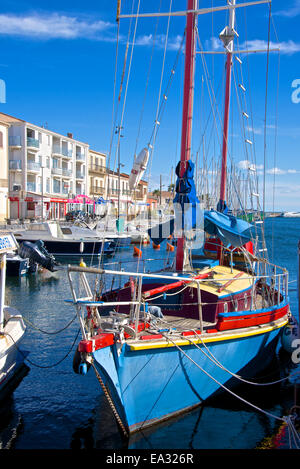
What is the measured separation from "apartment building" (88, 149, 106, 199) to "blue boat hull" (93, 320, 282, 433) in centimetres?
6205

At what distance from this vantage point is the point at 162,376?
8859 millimetres

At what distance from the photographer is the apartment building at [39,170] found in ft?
178

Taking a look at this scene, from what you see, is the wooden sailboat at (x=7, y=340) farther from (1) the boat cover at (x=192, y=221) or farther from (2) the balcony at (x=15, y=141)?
(2) the balcony at (x=15, y=141)

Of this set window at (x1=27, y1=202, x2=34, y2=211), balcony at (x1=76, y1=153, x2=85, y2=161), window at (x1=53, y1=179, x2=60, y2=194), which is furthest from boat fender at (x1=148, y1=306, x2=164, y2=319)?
balcony at (x1=76, y1=153, x2=85, y2=161)

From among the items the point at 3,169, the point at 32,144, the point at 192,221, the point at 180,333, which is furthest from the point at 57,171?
the point at 180,333

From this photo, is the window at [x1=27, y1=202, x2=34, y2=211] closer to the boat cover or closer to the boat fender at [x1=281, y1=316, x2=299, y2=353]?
the boat cover

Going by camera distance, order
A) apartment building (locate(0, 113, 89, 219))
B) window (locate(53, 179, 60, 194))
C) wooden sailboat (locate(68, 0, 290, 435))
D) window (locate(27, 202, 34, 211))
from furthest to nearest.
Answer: window (locate(53, 179, 60, 194))
window (locate(27, 202, 34, 211))
apartment building (locate(0, 113, 89, 219))
wooden sailboat (locate(68, 0, 290, 435))

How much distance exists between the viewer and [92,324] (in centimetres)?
841

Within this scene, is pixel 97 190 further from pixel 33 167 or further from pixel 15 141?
pixel 15 141

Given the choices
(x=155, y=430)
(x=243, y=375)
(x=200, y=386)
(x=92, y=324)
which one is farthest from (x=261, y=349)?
(x=92, y=324)

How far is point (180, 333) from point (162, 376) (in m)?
0.96

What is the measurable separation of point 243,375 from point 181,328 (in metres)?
2.75

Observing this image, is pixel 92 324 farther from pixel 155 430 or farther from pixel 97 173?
pixel 97 173

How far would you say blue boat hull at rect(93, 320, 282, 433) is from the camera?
8.25 meters
